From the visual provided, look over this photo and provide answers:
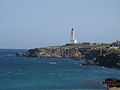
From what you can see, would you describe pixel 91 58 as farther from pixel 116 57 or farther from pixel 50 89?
pixel 50 89

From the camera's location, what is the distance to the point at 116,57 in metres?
129

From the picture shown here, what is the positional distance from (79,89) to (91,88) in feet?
8.36

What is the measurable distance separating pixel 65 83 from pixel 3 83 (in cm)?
1236

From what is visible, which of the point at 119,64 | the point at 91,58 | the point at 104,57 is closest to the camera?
the point at 119,64

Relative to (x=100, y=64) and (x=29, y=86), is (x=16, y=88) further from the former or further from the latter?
(x=100, y=64)

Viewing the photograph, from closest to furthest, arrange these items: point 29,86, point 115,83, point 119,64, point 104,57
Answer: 1. point 115,83
2. point 29,86
3. point 119,64
4. point 104,57

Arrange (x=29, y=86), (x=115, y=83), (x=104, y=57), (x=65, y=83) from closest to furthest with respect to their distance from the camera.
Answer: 1. (x=115, y=83)
2. (x=29, y=86)
3. (x=65, y=83)
4. (x=104, y=57)

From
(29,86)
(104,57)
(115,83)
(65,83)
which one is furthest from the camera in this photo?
(104,57)

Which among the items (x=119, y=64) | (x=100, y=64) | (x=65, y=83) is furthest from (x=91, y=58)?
(x=65, y=83)

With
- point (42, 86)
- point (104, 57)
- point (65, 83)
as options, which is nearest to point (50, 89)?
point (42, 86)

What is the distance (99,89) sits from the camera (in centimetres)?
6556

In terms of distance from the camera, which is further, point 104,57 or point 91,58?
point 91,58

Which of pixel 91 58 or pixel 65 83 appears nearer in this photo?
pixel 65 83

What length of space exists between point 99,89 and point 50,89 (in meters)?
8.53
